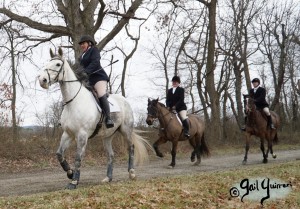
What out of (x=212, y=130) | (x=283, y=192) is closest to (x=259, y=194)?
(x=283, y=192)

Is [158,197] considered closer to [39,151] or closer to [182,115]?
[182,115]

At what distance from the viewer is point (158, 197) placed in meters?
8.23

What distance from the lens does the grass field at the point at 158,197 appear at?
7.57 metres

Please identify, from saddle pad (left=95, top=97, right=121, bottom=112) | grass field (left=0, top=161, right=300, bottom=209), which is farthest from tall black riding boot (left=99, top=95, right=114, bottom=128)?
grass field (left=0, top=161, right=300, bottom=209)

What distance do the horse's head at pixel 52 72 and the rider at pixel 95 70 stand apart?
33.1 inches

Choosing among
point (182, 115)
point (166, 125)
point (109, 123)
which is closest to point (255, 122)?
point (182, 115)

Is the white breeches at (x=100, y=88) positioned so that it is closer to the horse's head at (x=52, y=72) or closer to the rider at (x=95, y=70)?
the rider at (x=95, y=70)

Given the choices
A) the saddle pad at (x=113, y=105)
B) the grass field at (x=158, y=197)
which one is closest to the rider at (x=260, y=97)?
the grass field at (x=158, y=197)

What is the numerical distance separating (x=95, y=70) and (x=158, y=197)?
12.5 ft

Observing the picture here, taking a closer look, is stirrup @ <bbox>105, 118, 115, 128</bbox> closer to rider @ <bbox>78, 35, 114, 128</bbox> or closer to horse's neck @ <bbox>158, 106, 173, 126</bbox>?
rider @ <bbox>78, 35, 114, 128</bbox>

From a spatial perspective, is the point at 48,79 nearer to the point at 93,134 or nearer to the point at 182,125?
the point at 93,134

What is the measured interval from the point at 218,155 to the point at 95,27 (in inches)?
340

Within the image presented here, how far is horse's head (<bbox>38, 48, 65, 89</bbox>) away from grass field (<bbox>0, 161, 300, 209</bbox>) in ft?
7.54

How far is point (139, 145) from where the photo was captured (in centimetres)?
1219
